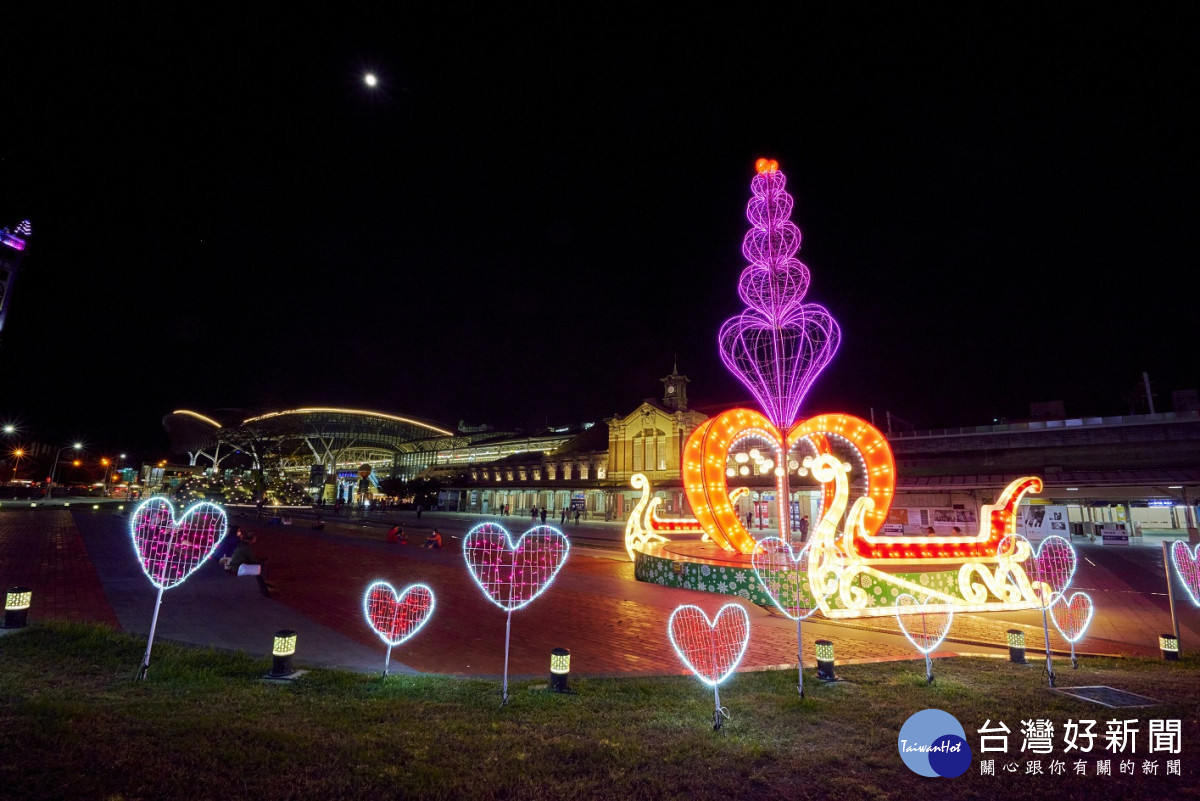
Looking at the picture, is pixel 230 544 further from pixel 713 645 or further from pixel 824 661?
pixel 824 661

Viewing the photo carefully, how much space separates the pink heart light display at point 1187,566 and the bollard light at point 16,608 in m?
17.5

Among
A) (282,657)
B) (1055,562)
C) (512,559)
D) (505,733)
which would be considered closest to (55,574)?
(282,657)

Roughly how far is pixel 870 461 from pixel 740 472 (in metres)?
30.6

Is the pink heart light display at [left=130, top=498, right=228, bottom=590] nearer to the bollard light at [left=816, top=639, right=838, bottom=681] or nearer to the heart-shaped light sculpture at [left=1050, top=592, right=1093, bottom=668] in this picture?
the bollard light at [left=816, top=639, right=838, bottom=681]

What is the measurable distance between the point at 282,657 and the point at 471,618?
409 cm

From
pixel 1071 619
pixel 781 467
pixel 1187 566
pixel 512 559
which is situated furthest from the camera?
pixel 781 467

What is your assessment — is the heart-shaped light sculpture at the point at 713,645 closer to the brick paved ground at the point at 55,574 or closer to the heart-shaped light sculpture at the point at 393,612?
the heart-shaped light sculpture at the point at 393,612

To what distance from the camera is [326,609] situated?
10.4 meters

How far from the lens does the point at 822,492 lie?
41.4ft

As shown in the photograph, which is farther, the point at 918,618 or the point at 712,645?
the point at 918,618

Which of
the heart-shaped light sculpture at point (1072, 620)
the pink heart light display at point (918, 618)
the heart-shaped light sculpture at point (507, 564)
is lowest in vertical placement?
the pink heart light display at point (918, 618)

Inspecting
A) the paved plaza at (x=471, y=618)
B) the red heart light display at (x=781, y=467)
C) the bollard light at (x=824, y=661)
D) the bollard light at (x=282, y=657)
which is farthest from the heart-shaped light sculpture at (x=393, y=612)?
the red heart light display at (x=781, y=467)

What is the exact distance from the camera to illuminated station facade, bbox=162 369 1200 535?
29266 mm

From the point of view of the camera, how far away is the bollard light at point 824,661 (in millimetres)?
6543
